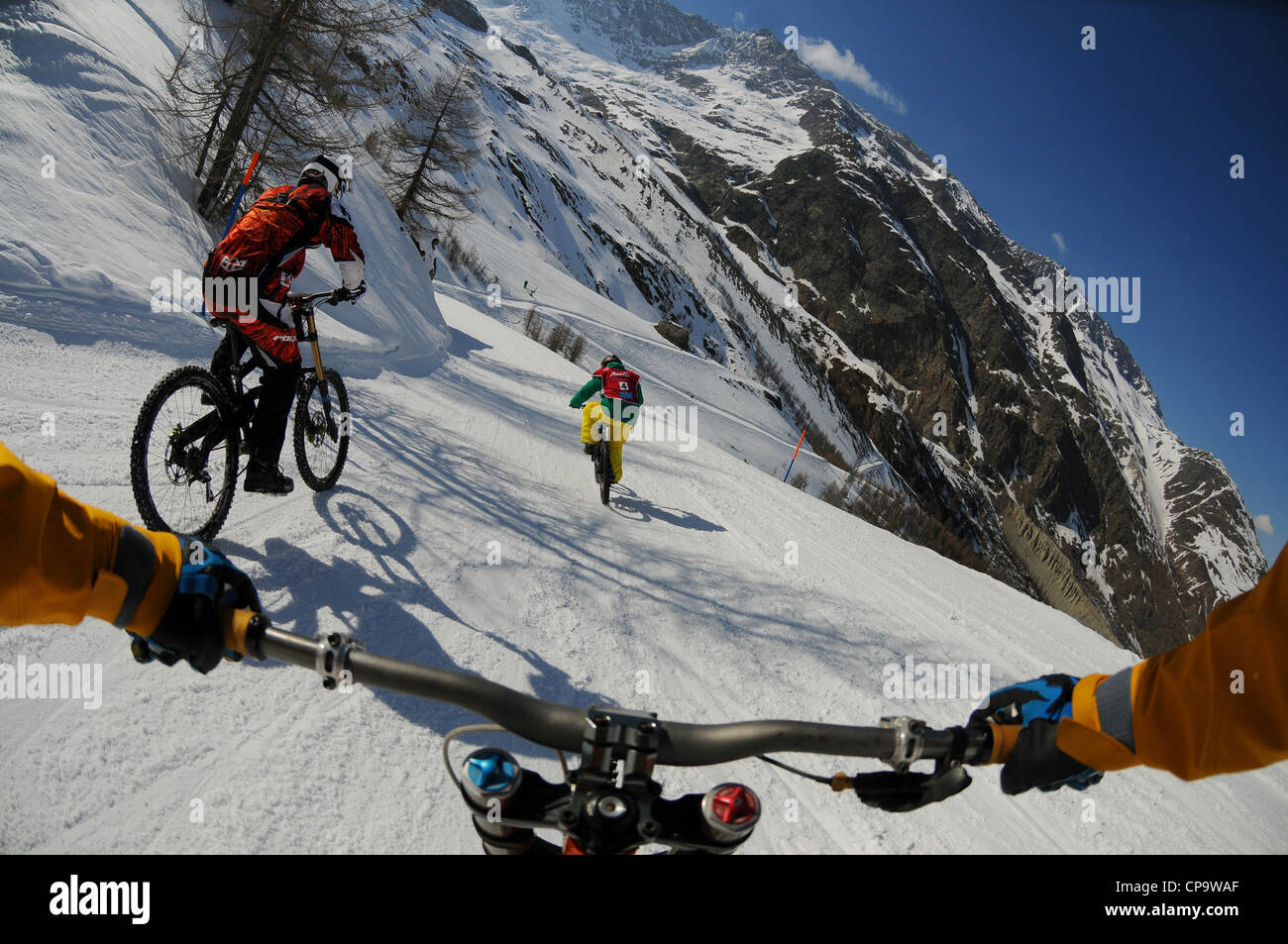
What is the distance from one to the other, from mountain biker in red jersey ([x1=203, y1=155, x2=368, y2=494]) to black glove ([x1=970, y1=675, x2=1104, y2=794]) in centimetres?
398

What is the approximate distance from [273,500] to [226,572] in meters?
3.13

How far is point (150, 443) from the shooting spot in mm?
3254

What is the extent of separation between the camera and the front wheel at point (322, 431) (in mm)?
4418

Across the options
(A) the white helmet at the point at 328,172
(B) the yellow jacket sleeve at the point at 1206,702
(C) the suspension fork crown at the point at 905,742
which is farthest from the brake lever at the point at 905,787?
(A) the white helmet at the point at 328,172

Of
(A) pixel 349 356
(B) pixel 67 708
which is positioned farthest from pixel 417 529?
(A) pixel 349 356

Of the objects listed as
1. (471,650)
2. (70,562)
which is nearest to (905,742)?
(70,562)

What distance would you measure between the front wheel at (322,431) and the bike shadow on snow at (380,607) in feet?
2.27

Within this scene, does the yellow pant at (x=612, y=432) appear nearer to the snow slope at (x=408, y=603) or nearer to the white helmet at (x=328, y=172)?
the snow slope at (x=408, y=603)

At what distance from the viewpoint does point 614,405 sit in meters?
7.07

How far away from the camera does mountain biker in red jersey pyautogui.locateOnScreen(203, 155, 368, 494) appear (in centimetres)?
358

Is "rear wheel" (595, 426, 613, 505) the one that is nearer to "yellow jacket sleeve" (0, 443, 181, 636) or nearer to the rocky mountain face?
"yellow jacket sleeve" (0, 443, 181, 636)

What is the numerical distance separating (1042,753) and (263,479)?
4.10 m

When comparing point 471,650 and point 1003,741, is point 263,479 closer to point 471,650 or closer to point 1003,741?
point 471,650
